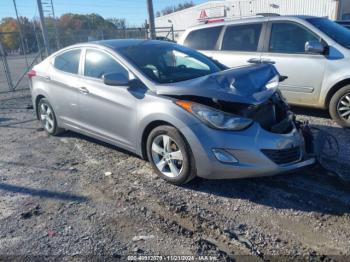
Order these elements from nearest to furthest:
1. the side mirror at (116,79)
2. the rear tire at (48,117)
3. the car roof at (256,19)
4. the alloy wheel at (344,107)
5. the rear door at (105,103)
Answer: the side mirror at (116,79), the rear door at (105,103), the alloy wheel at (344,107), the rear tire at (48,117), the car roof at (256,19)

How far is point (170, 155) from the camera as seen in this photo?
3980 mm

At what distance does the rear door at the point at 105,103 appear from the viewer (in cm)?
432

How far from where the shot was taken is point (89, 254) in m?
2.93

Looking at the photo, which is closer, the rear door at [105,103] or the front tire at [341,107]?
the rear door at [105,103]

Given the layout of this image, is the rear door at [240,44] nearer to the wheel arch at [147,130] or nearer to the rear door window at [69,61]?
the rear door window at [69,61]

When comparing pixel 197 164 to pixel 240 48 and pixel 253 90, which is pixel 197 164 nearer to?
pixel 253 90

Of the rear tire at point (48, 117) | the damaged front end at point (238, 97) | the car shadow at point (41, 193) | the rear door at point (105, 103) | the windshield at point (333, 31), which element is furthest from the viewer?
the rear tire at point (48, 117)

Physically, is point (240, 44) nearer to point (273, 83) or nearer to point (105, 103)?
point (273, 83)

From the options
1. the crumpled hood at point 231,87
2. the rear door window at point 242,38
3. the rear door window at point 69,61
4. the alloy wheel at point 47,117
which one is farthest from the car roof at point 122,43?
the rear door window at point 242,38

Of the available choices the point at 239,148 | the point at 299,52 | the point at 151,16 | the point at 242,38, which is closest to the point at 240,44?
the point at 242,38

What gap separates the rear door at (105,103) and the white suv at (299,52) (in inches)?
112

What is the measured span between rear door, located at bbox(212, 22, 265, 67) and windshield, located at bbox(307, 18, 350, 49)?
3.16ft

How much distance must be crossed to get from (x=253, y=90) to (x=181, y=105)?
815 millimetres

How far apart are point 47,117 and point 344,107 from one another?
506cm
